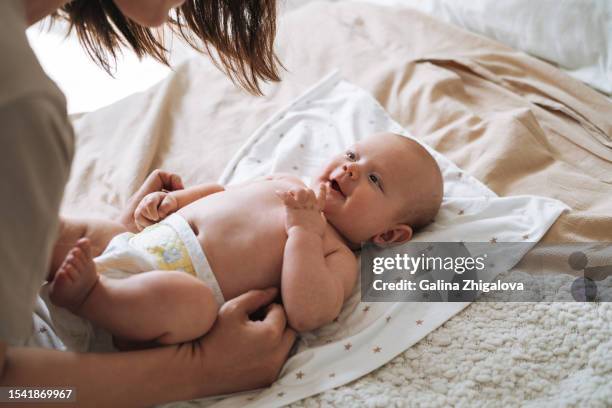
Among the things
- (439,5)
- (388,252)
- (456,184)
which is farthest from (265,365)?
(439,5)

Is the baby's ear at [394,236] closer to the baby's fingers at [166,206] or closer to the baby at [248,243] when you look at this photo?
the baby at [248,243]

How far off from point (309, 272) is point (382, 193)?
27 centimetres

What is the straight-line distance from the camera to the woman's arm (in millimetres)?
875

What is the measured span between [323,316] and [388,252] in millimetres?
226

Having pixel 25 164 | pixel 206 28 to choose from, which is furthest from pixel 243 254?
pixel 25 164

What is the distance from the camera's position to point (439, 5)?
6.61ft

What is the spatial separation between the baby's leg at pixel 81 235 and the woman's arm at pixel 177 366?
0.23m

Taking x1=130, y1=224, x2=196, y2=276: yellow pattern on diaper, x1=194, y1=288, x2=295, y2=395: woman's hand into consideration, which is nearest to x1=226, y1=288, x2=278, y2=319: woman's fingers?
x1=194, y1=288, x2=295, y2=395: woman's hand

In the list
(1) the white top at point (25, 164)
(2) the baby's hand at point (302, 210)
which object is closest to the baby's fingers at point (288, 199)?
(2) the baby's hand at point (302, 210)

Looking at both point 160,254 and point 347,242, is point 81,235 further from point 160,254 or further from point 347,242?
point 347,242

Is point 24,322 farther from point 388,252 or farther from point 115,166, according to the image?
point 115,166

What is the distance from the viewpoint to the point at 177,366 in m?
0.94

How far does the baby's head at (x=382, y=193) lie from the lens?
1.24 m

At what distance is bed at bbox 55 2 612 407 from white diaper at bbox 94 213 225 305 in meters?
0.30
